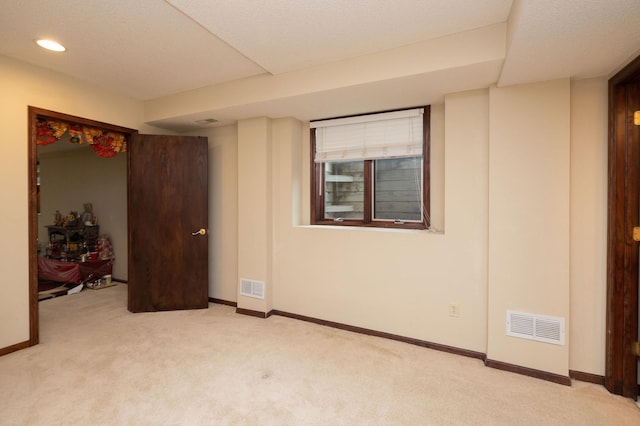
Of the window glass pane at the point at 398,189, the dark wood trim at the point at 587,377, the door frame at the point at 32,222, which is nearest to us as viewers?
the dark wood trim at the point at 587,377

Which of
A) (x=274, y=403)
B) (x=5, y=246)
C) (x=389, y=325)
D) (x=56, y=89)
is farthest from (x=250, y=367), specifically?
(x=56, y=89)

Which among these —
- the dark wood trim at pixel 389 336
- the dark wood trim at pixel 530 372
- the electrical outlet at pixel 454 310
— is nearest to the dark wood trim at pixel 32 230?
the dark wood trim at pixel 389 336

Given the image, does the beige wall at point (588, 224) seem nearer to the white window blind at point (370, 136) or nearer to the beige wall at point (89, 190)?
the white window blind at point (370, 136)

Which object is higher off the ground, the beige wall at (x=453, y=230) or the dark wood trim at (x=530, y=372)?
the beige wall at (x=453, y=230)

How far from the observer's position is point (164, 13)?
6.25ft

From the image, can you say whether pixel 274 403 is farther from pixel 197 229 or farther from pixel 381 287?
pixel 197 229

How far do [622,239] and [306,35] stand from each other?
8.21 feet

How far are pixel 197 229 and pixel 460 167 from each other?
9.43ft

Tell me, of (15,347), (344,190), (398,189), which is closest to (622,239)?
(398,189)

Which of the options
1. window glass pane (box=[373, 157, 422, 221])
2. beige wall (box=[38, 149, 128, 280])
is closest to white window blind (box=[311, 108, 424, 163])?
Answer: window glass pane (box=[373, 157, 422, 221])

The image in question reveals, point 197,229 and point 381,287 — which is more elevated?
point 197,229

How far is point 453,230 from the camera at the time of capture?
2578 mm

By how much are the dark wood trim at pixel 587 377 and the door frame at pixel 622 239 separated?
0.06 m

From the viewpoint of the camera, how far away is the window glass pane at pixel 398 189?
2.98m
